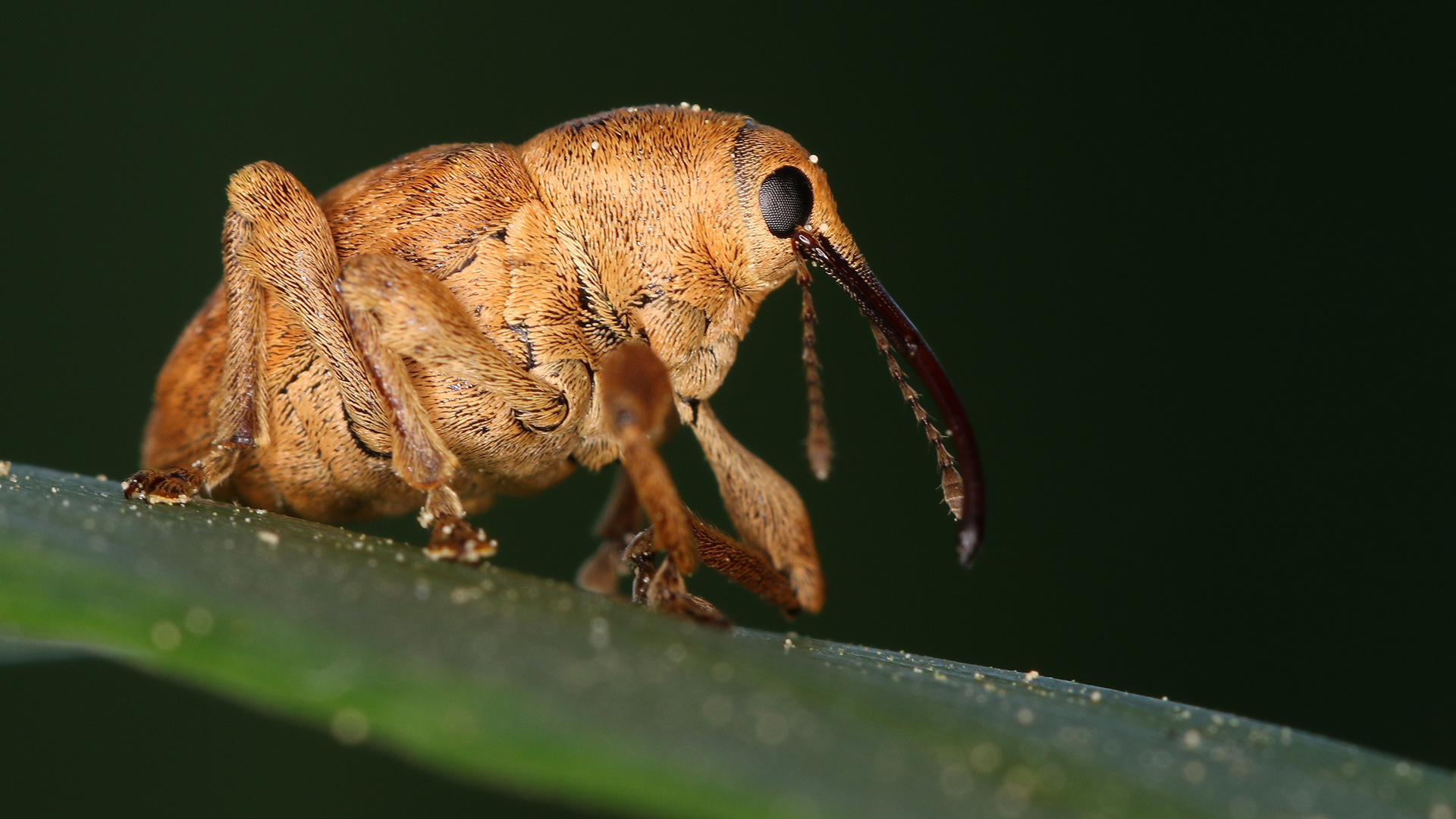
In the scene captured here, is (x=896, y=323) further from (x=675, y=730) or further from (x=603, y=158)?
(x=675, y=730)

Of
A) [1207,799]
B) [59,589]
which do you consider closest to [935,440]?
[1207,799]

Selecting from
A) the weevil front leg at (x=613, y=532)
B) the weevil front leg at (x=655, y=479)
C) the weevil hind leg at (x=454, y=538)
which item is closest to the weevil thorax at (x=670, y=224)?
the weevil front leg at (x=655, y=479)

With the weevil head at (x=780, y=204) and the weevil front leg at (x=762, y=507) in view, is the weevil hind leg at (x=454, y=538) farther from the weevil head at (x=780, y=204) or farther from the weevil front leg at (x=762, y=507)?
the weevil head at (x=780, y=204)

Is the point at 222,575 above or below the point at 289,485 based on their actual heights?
above

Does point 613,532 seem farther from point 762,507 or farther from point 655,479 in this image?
point 655,479

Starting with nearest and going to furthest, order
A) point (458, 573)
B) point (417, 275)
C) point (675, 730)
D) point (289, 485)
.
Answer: point (675, 730), point (458, 573), point (417, 275), point (289, 485)

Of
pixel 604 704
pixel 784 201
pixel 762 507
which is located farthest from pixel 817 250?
pixel 604 704

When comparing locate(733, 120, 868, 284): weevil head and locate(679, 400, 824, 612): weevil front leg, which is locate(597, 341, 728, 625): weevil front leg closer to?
locate(679, 400, 824, 612): weevil front leg
